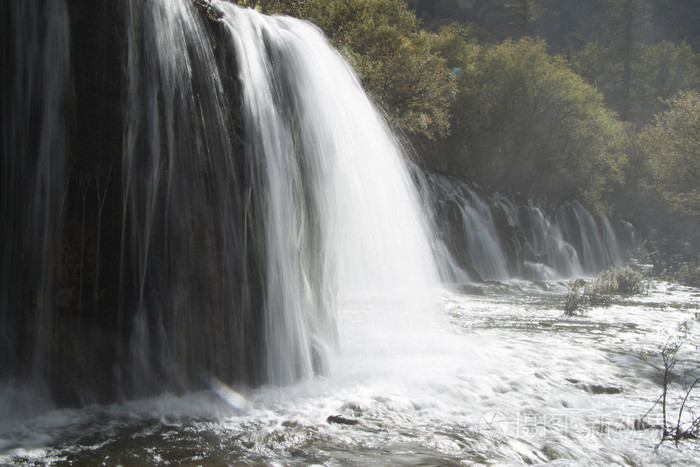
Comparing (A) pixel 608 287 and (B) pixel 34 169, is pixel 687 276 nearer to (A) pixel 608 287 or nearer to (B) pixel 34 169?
(A) pixel 608 287

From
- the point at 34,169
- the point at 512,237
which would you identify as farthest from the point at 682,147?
the point at 34,169

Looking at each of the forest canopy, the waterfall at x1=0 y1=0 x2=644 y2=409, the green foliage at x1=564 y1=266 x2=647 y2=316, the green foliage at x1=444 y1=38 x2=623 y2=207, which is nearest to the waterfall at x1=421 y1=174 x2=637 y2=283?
the forest canopy

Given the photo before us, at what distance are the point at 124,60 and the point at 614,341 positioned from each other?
9954 mm

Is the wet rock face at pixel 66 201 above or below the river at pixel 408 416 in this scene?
above

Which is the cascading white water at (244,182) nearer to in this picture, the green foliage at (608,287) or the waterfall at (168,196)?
the waterfall at (168,196)

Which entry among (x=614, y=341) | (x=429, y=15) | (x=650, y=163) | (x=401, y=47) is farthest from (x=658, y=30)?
(x=614, y=341)

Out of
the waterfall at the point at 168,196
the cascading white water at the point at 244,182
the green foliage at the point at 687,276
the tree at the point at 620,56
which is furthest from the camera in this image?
the tree at the point at 620,56

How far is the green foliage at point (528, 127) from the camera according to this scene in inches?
1451

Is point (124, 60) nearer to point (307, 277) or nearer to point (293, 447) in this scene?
point (307, 277)

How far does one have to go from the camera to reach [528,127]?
37719 millimetres

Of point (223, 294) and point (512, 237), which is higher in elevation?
point (512, 237)

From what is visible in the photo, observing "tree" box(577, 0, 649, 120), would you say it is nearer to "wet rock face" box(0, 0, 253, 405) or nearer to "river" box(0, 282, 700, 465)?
"river" box(0, 282, 700, 465)

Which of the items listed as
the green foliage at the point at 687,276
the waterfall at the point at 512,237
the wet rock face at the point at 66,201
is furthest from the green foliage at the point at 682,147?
the wet rock face at the point at 66,201

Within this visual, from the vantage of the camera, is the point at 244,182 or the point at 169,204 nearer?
the point at 169,204
